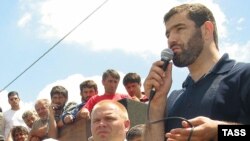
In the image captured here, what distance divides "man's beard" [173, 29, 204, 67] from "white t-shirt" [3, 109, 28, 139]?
16.7 feet

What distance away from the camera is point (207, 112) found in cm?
219

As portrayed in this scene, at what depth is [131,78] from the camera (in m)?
5.79

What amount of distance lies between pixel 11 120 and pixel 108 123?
4130 mm

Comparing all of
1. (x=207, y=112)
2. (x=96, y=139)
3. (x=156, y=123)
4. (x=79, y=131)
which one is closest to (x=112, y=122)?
(x=96, y=139)

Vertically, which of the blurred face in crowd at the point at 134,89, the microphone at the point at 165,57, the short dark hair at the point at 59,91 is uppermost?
the short dark hair at the point at 59,91

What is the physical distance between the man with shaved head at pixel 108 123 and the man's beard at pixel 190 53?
1.05 m

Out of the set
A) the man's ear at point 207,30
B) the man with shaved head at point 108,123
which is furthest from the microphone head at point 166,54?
the man with shaved head at point 108,123

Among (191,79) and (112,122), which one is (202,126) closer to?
(191,79)

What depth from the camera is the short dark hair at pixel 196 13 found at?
8.14 ft

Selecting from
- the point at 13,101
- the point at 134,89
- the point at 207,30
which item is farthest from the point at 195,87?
the point at 13,101

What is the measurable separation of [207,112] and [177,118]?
15 centimetres

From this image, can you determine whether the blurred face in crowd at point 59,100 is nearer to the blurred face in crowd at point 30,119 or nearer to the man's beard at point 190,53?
the blurred face in crowd at point 30,119

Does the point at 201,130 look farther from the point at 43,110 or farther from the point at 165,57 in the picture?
the point at 43,110

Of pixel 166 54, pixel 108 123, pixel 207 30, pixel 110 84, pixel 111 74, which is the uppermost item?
pixel 111 74
